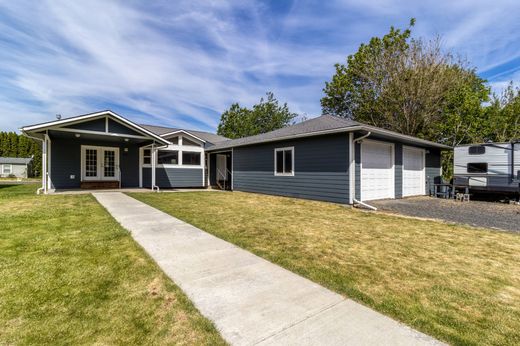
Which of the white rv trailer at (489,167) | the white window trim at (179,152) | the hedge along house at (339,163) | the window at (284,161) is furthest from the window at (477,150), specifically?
the white window trim at (179,152)

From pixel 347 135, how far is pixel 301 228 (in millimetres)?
4913

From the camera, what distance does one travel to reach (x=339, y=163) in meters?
9.07

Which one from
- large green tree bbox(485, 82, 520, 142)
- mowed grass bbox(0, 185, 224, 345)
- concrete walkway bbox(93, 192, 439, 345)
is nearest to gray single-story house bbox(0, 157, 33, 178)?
mowed grass bbox(0, 185, 224, 345)

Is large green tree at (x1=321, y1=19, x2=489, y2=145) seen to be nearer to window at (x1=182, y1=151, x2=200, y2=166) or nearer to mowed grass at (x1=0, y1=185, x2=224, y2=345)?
window at (x1=182, y1=151, x2=200, y2=166)

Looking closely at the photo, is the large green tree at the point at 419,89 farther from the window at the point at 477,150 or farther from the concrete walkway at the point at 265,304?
the concrete walkway at the point at 265,304

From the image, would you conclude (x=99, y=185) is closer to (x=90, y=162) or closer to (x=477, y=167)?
(x=90, y=162)

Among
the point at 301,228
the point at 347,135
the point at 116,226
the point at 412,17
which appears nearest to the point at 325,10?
the point at 347,135

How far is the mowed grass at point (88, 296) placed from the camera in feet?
5.85

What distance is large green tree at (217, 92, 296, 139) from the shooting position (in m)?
39.1

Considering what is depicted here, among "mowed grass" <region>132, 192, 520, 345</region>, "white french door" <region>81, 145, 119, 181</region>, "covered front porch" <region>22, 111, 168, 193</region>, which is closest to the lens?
"mowed grass" <region>132, 192, 520, 345</region>

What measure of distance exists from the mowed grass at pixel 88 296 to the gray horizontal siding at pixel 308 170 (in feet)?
24.0

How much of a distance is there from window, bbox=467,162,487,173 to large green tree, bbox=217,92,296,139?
30.1 m

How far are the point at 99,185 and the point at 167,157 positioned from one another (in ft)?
12.8

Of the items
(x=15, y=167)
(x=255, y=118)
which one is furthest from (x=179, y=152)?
(x=15, y=167)
